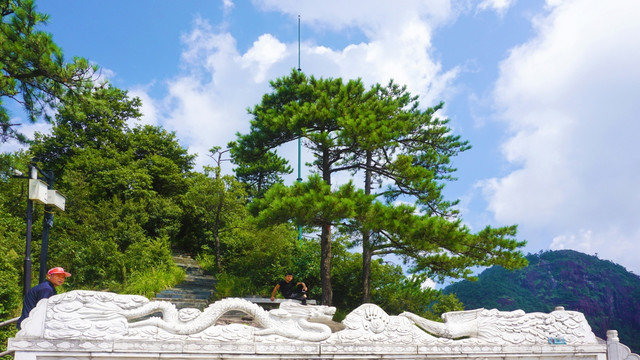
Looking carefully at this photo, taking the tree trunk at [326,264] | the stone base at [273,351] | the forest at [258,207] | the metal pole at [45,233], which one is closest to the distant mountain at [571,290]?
the forest at [258,207]

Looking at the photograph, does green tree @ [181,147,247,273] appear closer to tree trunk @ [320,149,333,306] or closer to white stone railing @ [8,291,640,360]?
tree trunk @ [320,149,333,306]

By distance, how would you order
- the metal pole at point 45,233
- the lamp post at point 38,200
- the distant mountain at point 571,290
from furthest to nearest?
the distant mountain at point 571,290, the metal pole at point 45,233, the lamp post at point 38,200

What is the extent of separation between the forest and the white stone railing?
3.19 m

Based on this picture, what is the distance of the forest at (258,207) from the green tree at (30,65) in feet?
0.06

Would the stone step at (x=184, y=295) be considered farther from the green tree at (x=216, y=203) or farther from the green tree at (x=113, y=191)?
the green tree at (x=216, y=203)

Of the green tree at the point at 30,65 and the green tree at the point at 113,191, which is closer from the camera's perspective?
the green tree at the point at 30,65

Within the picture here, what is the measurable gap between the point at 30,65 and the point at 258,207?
4.64 metres

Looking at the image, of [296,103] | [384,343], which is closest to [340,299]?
[296,103]

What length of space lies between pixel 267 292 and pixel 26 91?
7.03 meters

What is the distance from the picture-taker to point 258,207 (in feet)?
28.8

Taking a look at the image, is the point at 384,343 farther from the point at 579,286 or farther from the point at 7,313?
the point at 579,286

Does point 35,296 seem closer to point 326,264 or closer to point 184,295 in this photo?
point 184,295

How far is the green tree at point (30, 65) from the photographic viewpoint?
607cm

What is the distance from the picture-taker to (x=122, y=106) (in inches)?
687
